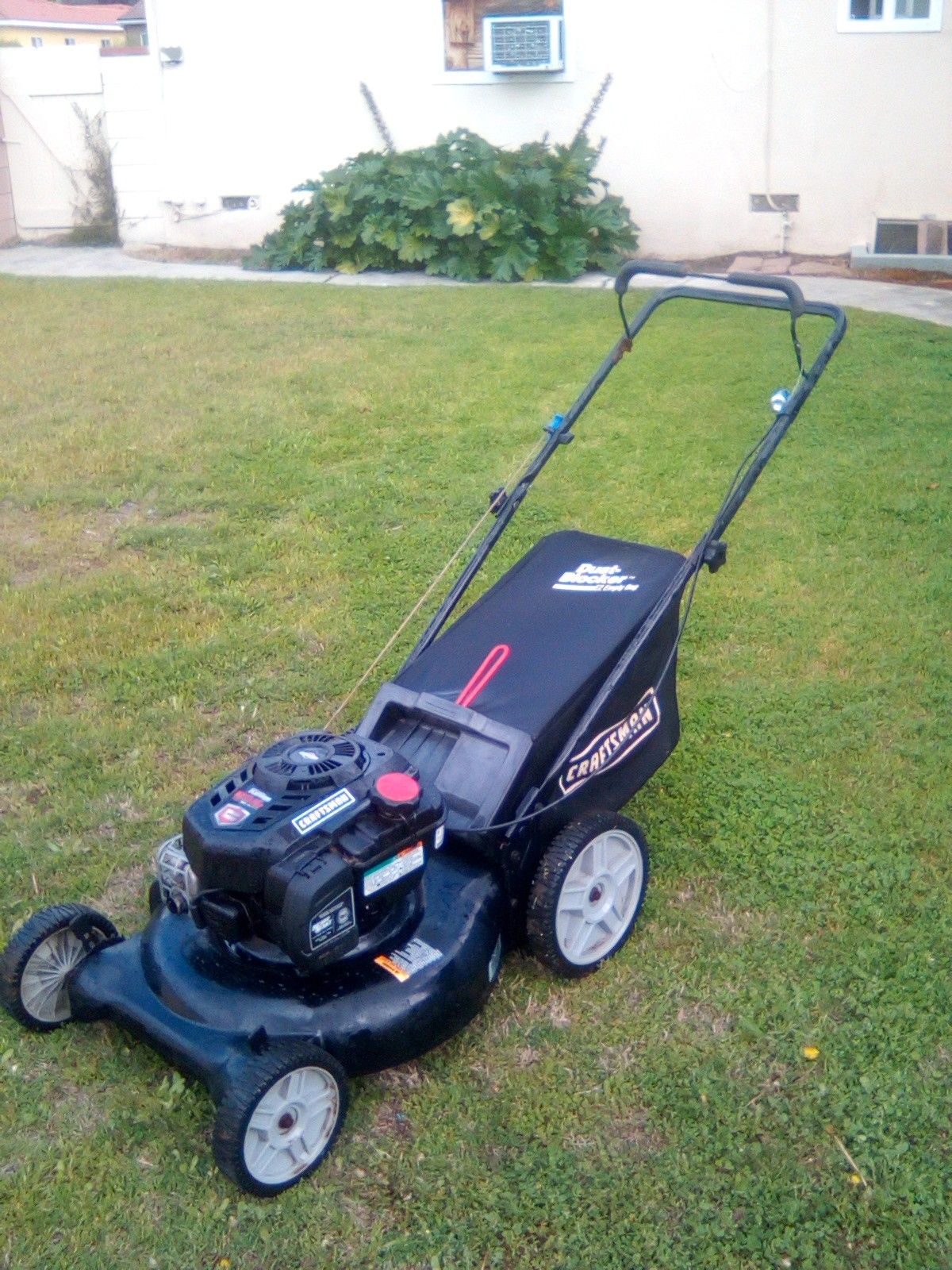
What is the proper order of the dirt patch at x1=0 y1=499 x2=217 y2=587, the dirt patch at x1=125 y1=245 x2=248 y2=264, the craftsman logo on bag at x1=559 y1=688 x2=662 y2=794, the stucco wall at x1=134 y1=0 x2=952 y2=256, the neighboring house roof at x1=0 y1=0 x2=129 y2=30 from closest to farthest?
1. the craftsman logo on bag at x1=559 y1=688 x2=662 y2=794
2. the dirt patch at x1=0 y1=499 x2=217 y2=587
3. the stucco wall at x1=134 y1=0 x2=952 y2=256
4. the dirt patch at x1=125 y1=245 x2=248 y2=264
5. the neighboring house roof at x1=0 y1=0 x2=129 y2=30

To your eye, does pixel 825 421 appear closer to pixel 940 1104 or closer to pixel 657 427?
pixel 657 427

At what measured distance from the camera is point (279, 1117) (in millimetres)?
2213

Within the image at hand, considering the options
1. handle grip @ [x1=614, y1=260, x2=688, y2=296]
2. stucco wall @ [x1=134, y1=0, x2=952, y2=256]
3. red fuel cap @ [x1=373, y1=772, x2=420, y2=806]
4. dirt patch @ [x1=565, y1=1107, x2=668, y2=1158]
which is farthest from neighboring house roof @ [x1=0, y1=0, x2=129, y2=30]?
dirt patch @ [x1=565, y1=1107, x2=668, y2=1158]

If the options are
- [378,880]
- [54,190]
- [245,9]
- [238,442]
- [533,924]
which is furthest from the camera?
[54,190]

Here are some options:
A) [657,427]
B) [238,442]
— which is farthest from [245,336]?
[657,427]

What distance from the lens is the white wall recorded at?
31.8 feet

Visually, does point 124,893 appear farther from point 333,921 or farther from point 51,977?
point 333,921

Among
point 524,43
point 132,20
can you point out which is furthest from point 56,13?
point 524,43

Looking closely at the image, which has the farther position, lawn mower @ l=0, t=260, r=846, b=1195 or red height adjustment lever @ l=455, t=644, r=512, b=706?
red height adjustment lever @ l=455, t=644, r=512, b=706

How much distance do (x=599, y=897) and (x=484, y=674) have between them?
0.55 meters

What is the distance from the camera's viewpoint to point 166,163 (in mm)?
11102

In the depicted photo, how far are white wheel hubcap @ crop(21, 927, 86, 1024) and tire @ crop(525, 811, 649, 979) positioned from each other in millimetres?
911

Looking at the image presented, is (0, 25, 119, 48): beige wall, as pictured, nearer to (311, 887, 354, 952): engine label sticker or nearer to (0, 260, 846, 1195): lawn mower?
(0, 260, 846, 1195): lawn mower

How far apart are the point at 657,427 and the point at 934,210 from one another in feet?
16.7
